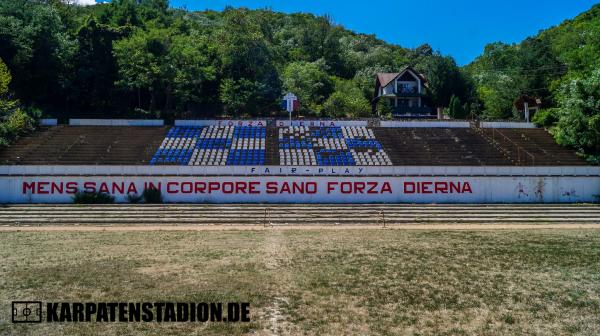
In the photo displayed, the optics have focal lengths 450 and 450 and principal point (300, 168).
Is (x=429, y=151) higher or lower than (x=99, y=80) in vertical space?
lower

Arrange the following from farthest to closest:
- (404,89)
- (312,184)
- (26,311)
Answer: (404,89), (312,184), (26,311)

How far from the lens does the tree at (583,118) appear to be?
1275 inches

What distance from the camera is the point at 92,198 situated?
88.0 feet

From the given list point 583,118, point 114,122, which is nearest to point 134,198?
point 114,122

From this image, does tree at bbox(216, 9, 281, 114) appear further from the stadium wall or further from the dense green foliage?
the stadium wall

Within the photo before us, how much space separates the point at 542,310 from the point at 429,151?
2538 cm

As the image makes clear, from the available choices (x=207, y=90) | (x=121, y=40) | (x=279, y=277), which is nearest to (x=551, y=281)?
(x=279, y=277)

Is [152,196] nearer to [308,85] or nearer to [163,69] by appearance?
[163,69]

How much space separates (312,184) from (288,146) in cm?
723

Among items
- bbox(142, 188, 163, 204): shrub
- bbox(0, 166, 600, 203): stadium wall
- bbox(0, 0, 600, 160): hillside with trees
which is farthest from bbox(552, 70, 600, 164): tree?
bbox(142, 188, 163, 204): shrub

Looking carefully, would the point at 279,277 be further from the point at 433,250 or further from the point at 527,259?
the point at 527,259

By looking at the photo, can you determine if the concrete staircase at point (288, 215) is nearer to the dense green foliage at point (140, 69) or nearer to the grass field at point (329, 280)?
the grass field at point (329, 280)

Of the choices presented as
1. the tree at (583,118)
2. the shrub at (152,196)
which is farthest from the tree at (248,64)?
the tree at (583,118)

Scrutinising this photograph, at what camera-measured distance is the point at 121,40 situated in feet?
155
